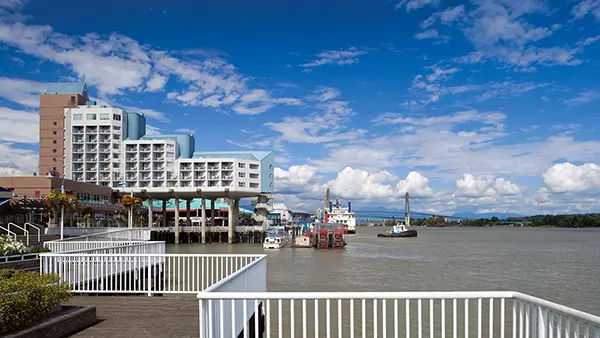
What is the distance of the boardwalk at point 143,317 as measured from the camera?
29.1 ft

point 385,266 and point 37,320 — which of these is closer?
point 37,320

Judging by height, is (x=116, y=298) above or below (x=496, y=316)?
above

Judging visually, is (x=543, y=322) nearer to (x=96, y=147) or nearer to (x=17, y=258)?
(x=17, y=258)

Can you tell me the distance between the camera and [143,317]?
10.1m

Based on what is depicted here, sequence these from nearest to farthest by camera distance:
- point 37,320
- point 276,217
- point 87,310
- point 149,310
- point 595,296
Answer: point 37,320 → point 87,310 → point 149,310 → point 595,296 → point 276,217

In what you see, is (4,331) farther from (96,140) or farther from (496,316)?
(96,140)

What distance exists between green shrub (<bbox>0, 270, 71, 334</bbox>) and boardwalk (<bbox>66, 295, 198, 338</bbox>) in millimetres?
807

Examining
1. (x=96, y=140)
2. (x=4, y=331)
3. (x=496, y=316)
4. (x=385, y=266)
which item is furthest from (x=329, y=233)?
(x=4, y=331)

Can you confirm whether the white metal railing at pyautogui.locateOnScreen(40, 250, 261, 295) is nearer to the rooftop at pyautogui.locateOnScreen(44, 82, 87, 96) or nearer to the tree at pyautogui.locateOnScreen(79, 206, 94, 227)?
the tree at pyautogui.locateOnScreen(79, 206, 94, 227)

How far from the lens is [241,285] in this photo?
28.1ft

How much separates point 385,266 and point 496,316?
25.7 metres

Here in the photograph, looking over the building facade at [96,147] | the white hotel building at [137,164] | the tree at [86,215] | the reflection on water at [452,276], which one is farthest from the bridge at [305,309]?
the building facade at [96,147]

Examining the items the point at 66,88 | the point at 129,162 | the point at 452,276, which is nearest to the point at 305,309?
the point at 452,276

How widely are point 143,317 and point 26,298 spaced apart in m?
2.74
